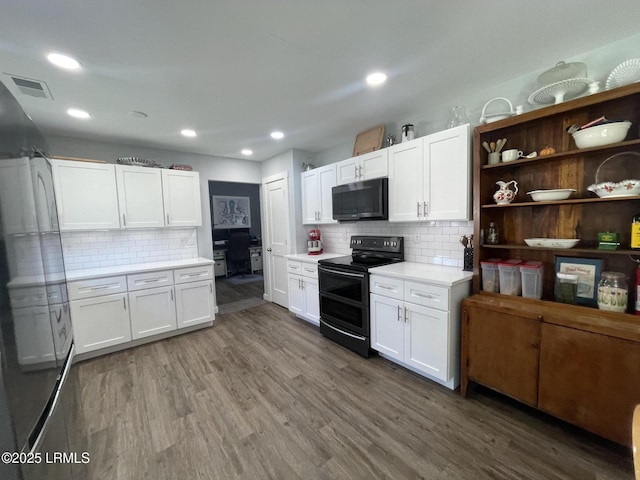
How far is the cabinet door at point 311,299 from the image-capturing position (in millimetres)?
3271

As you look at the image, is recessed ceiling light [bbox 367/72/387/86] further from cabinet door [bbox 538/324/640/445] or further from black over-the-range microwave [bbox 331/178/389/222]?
cabinet door [bbox 538/324/640/445]

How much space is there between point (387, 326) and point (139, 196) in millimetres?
3433

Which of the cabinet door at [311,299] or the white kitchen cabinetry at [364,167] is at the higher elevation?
the white kitchen cabinetry at [364,167]

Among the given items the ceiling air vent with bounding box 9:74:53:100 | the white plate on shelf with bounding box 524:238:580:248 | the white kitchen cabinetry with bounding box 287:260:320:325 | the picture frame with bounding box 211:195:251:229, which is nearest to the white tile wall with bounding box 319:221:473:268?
the white plate on shelf with bounding box 524:238:580:248

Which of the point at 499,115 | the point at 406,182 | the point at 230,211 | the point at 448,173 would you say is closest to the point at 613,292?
the point at 448,173

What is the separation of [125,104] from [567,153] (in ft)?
11.6

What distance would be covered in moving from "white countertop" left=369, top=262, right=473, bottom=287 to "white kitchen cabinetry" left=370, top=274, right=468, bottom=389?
0.17ft

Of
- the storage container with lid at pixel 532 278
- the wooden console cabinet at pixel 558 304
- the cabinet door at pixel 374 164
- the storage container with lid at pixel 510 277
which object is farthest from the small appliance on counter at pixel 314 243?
the storage container with lid at pixel 532 278

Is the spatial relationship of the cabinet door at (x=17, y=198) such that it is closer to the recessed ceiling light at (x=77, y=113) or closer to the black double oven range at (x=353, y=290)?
the recessed ceiling light at (x=77, y=113)

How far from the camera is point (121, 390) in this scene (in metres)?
2.23

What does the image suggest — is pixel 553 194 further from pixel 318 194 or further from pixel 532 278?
pixel 318 194

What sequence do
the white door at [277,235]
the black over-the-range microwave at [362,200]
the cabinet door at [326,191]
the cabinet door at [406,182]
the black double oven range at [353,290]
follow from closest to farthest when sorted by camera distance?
the cabinet door at [406,182] → the black double oven range at [353,290] → the black over-the-range microwave at [362,200] → the cabinet door at [326,191] → the white door at [277,235]

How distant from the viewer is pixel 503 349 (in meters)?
1.81

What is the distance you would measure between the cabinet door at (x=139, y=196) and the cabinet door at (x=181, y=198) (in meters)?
0.08
